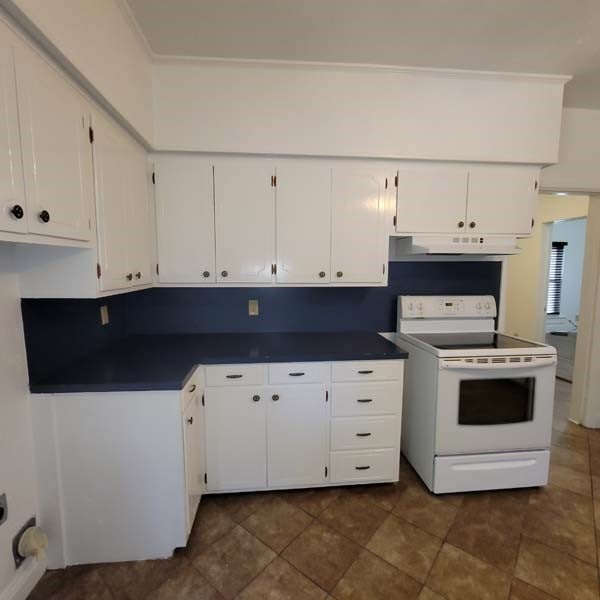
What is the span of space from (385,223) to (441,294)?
2.76 feet

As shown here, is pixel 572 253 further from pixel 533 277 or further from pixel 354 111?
pixel 354 111

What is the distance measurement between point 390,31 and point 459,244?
4.23 feet

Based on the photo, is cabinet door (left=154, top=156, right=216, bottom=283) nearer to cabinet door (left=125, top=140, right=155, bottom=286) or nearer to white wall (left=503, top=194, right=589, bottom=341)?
cabinet door (left=125, top=140, right=155, bottom=286)

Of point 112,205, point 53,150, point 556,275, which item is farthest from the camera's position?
point 556,275

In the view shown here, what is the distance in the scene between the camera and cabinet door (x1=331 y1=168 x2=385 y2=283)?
7.27ft

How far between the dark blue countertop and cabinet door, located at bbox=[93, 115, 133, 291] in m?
0.44

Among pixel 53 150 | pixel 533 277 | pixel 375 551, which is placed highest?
pixel 53 150

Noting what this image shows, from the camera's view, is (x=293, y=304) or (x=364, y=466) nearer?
(x=364, y=466)

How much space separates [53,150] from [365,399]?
1.96 metres

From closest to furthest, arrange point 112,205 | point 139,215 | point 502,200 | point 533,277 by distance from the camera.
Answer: point 112,205, point 139,215, point 502,200, point 533,277

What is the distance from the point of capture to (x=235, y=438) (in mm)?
2025

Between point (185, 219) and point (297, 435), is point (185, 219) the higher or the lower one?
the higher one

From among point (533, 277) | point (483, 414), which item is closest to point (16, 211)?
point (483, 414)

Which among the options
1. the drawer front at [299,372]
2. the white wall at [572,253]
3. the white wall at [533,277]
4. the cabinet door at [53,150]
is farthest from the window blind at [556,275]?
the cabinet door at [53,150]
